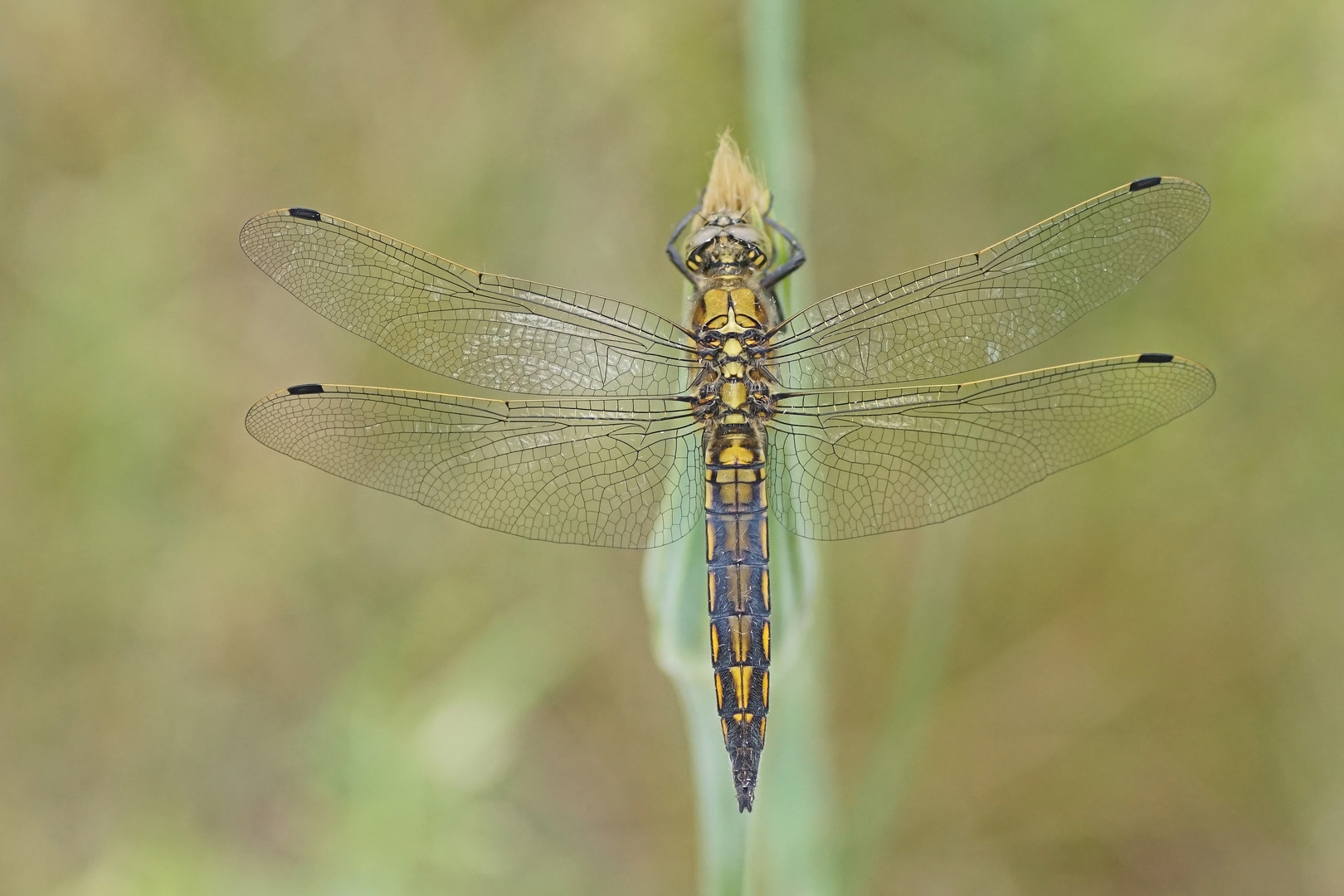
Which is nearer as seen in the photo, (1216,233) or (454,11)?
(1216,233)

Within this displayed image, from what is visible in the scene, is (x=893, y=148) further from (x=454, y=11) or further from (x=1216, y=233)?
(x=454, y=11)

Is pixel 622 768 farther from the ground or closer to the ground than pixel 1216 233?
closer to the ground

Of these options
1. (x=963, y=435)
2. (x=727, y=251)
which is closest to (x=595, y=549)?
(x=727, y=251)

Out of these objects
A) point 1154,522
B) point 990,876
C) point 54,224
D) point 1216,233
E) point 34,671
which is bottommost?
point 990,876

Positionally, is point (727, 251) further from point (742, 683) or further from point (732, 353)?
point (742, 683)

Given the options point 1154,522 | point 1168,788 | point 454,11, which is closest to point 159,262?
point 454,11

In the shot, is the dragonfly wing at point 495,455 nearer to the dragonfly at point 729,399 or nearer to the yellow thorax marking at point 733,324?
the dragonfly at point 729,399
